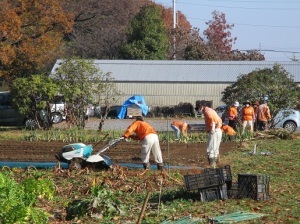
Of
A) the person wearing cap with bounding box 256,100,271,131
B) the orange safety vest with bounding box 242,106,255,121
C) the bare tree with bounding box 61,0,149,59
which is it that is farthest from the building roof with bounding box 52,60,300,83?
the orange safety vest with bounding box 242,106,255,121

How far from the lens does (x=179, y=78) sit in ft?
182

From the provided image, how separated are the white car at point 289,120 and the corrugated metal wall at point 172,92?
19145 millimetres

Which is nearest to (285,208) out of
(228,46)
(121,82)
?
(121,82)

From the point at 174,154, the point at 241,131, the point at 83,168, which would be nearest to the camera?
the point at 83,168

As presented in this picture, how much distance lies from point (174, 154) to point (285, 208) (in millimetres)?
10368

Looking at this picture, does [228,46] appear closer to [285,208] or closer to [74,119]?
[74,119]

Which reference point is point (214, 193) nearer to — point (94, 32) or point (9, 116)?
point (9, 116)

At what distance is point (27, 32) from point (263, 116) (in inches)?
571

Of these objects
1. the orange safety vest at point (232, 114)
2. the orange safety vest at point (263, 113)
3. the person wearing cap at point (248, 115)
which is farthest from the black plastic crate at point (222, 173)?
the orange safety vest at point (263, 113)

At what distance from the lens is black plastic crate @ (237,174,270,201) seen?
44.4 ft

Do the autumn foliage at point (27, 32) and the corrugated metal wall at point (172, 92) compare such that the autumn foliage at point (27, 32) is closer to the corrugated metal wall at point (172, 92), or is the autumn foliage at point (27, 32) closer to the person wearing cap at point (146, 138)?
the corrugated metal wall at point (172, 92)

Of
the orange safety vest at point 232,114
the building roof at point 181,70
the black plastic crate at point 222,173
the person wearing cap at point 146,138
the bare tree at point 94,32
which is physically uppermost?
the bare tree at point 94,32

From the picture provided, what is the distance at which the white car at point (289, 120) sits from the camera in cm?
3475

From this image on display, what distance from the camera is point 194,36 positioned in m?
71.1
